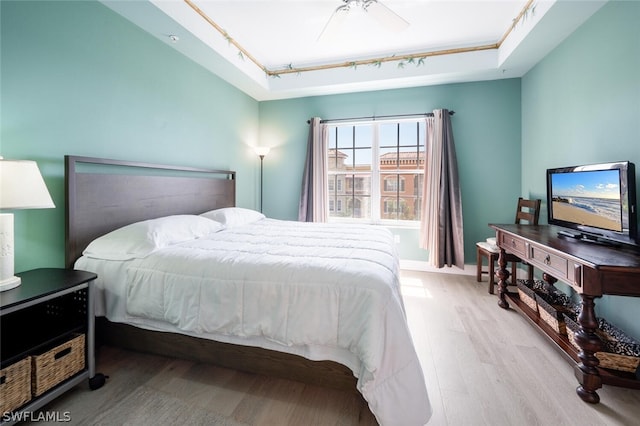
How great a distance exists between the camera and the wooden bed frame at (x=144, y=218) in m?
1.51

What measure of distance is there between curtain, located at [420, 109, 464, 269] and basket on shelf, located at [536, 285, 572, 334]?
45.5 inches

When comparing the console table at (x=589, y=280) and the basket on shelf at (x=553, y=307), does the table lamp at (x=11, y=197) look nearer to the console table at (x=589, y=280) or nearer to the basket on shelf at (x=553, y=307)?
the console table at (x=589, y=280)

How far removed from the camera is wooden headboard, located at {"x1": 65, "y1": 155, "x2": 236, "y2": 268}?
1913 mm

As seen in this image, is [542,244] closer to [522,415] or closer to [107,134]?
[522,415]

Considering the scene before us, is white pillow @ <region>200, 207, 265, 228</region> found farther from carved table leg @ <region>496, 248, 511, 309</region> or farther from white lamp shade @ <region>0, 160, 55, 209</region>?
carved table leg @ <region>496, 248, 511, 309</region>

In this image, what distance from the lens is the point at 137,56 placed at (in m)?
2.44

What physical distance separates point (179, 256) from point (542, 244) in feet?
7.60

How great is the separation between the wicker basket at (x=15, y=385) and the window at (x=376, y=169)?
338 centimetres

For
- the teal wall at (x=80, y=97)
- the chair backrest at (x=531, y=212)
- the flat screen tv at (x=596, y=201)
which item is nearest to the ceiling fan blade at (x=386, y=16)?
the flat screen tv at (x=596, y=201)

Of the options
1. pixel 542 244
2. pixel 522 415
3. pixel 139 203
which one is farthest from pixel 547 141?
pixel 139 203

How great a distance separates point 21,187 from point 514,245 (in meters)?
3.23

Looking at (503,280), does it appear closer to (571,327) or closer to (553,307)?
(553,307)

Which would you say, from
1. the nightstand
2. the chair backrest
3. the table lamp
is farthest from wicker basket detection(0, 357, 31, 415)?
the chair backrest

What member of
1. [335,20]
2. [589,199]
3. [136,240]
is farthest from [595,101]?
[136,240]
